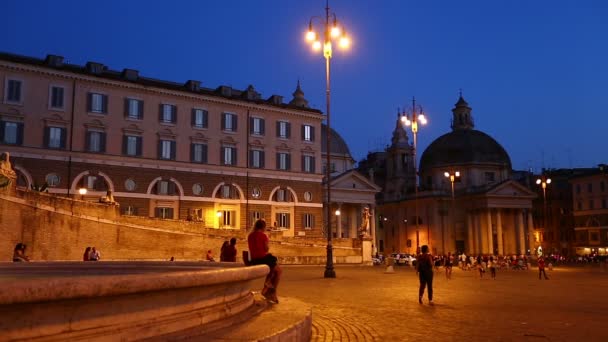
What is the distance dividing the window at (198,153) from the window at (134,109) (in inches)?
200

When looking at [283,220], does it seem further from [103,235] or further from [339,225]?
[103,235]

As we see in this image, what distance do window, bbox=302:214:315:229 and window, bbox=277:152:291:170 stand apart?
16.5 feet

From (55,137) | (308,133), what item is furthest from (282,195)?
(55,137)

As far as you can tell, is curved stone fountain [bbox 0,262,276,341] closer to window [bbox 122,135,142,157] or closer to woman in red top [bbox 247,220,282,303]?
woman in red top [bbox 247,220,282,303]

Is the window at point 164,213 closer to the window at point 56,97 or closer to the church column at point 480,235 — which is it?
the window at point 56,97

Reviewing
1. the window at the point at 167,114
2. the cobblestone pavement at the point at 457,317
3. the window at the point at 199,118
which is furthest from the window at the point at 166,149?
the cobblestone pavement at the point at 457,317

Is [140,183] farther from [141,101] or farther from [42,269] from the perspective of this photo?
[42,269]

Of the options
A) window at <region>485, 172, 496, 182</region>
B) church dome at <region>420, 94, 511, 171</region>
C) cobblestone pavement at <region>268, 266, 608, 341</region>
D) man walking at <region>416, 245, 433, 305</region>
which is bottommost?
cobblestone pavement at <region>268, 266, 608, 341</region>

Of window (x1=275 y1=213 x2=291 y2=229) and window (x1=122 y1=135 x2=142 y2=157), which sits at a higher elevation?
window (x1=122 y1=135 x2=142 y2=157)

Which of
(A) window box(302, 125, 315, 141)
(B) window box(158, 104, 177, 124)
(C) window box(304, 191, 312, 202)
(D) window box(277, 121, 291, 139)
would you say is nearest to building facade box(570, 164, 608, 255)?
(A) window box(302, 125, 315, 141)

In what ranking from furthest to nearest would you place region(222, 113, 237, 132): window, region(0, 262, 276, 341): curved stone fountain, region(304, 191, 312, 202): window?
region(304, 191, 312, 202): window → region(222, 113, 237, 132): window → region(0, 262, 276, 341): curved stone fountain

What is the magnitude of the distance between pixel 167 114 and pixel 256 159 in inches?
359

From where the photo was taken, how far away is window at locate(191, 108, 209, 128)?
48.6 m

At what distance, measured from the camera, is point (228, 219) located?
4934 centimetres
